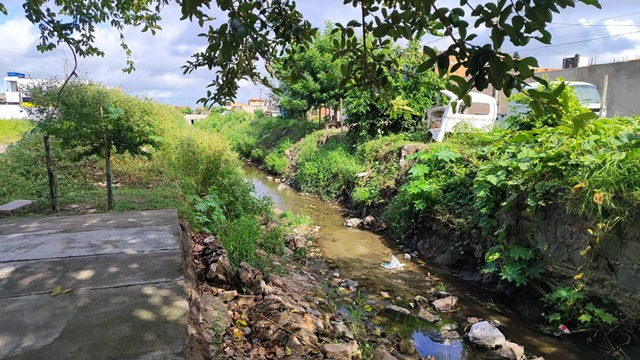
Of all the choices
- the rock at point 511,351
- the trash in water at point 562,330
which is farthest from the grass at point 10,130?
the trash in water at point 562,330

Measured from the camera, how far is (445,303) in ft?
18.0

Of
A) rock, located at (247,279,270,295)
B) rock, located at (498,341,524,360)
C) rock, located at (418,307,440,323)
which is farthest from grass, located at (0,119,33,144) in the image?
rock, located at (498,341,524,360)

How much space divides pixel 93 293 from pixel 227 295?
147cm

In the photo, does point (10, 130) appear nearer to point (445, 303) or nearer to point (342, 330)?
point (342, 330)

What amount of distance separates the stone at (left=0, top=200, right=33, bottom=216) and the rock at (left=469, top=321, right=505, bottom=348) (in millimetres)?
6224

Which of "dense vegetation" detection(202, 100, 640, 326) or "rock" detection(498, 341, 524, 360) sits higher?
"dense vegetation" detection(202, 100, 640, 326)

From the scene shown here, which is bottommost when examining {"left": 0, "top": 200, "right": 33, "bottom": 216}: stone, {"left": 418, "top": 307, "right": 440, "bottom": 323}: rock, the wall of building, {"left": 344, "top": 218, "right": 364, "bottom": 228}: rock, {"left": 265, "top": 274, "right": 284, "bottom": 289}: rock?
{"left": 418, "top": 307, "right": 440, "bottom": 323}: rock

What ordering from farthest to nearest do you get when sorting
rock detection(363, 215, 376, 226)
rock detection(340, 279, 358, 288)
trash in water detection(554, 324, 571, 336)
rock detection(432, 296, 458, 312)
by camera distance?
rock detection(363, 215, 376, 226) → rock detection(340, 279, 358, 288) → rock detection(432, 296, 458, 312) → trash in water detection(554, 324, 571, 336)

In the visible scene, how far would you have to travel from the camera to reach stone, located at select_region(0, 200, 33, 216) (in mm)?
5273

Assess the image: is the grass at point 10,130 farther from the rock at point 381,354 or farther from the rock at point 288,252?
the rock at point 381,354

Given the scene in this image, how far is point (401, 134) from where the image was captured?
11375 millimetres

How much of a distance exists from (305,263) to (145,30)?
438cm

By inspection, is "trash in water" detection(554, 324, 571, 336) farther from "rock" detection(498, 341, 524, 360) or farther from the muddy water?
"rock" detection(498, 341, 524, 360)

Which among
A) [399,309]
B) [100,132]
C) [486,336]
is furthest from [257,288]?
[100,132]
